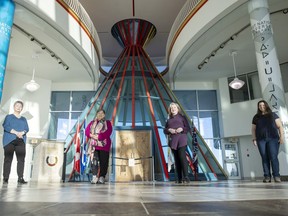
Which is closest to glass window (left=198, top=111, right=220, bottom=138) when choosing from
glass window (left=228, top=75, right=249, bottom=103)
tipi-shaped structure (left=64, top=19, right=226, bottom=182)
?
glass window (left=228, top=75, right=249, bottom=103)

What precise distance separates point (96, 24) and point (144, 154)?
26.2 ft

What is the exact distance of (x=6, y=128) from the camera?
4.71m

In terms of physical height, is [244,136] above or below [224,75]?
below

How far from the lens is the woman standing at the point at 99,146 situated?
4629 mm

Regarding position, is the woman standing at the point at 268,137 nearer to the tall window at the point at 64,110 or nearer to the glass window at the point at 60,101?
the tall window at the point at 64,110

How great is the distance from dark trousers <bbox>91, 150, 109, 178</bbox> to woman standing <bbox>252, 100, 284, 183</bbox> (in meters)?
2.84

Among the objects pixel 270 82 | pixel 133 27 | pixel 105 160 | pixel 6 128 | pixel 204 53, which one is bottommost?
pixel 105 160

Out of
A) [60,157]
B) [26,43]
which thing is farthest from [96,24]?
[60,157]

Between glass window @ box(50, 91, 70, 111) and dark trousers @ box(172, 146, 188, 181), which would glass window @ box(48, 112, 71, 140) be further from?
dark trousers @ box(172, 146, 188, 181)

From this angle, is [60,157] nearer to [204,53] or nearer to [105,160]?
[105,160]

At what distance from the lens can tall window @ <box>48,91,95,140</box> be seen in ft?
42.4

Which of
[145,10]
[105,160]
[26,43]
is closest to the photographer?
[105,160]

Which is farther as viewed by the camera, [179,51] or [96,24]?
[96,24]

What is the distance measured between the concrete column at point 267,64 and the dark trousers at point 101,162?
3.77 m
